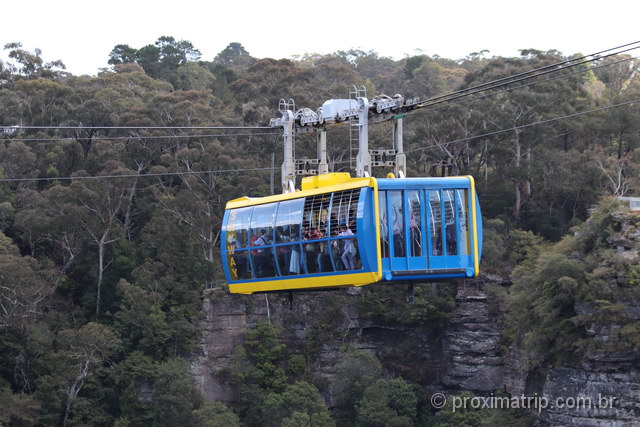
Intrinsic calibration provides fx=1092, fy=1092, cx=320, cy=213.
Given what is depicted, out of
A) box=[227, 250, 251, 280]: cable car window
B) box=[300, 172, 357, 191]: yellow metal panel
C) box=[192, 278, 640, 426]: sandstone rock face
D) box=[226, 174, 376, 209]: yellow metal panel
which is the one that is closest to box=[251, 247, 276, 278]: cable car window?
box=[227, 250, 251, 280]: cable car window

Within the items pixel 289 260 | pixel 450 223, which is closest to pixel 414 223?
pixel 450 223

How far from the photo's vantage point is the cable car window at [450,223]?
19125 mm

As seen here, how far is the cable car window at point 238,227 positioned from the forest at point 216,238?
1578 cm

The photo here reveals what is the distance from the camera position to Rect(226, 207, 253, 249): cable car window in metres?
21.9

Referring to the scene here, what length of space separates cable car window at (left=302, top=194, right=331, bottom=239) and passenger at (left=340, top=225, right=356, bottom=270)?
647 millimetres

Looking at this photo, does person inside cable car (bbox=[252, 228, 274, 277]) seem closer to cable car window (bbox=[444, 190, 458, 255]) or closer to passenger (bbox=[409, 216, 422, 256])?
passenger (bbox=[409, 216, 422, 256])

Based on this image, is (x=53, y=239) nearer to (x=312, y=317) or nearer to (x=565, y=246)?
(x=312, y=317)

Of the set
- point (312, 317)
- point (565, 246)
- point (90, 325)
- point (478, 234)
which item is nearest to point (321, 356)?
point (312, 317)

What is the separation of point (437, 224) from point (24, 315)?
86.9 ft

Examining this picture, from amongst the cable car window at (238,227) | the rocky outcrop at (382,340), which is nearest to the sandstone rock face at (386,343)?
the rocky outcrop at (382,340)

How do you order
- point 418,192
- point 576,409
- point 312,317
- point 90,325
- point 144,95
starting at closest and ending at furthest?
point 418,192 → point 576,409 → point 90,325 → point 312,317 → point 144,95

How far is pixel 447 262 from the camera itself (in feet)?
62.5

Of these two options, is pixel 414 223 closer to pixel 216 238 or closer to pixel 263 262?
pixel 263 262

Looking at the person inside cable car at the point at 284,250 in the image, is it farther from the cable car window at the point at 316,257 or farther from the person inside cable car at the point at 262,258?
the cable car window at the point at 316,257
